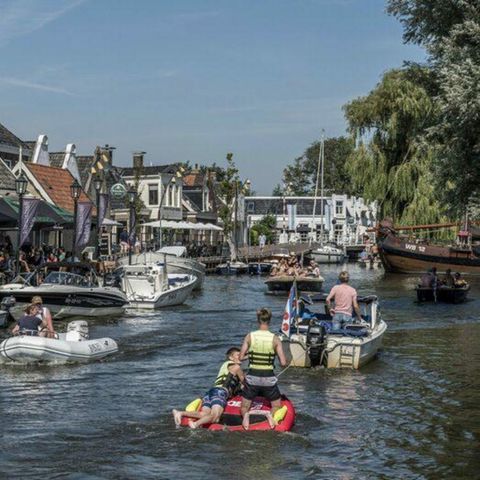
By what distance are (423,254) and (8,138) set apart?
2728 cm

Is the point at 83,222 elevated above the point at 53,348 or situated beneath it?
elevated above

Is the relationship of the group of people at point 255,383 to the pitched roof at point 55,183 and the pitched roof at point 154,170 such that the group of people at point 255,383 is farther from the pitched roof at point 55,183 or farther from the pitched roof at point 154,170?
the pitched roof at point 154,170

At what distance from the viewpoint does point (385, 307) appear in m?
38.3

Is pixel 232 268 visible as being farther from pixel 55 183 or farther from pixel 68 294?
pixel 68 294

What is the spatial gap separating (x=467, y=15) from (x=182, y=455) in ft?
57.6

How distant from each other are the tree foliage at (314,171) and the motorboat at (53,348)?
113596mm

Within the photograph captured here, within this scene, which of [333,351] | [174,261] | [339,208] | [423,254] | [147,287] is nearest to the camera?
[333,351]

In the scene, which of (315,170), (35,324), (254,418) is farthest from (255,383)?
(315,170)

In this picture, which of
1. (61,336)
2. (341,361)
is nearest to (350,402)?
(341,361)

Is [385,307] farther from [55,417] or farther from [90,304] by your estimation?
[55,417]

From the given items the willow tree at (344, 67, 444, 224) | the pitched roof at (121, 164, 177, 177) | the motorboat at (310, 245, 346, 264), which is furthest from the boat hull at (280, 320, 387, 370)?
the motorboat at (310, 245, 346, 264)

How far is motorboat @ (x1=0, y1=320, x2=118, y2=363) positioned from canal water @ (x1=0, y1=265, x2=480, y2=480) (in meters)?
0.24

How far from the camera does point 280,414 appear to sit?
14164mm

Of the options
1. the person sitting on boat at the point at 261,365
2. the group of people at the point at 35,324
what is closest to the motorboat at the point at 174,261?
the group of people at the point at 35,324
